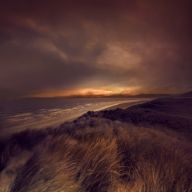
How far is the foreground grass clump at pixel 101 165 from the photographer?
2781 mm

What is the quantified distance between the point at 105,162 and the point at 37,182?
93 cm

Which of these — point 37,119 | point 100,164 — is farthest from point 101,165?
point 37,119

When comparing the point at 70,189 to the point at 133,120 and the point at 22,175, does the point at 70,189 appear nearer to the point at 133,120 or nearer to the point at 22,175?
the point at 22,175

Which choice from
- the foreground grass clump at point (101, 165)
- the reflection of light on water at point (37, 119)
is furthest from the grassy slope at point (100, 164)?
the reflection of light on water at point (37, 119)

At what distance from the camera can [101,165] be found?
3100 millimetres

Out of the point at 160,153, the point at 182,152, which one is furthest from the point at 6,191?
the point at 182,152

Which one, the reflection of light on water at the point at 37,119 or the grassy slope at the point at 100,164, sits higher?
the reflection of light on water at the point at 37,119

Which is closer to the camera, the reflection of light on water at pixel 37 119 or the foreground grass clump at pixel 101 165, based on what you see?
the foreground grass clump at pixel 101 165

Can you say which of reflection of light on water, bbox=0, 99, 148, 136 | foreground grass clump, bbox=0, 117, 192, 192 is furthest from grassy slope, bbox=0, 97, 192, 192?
reflection of light on water, bbox=0, 99, 148, 136

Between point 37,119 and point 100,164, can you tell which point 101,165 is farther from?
point 37,119

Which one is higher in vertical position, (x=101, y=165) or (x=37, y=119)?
(x=37, y=119)

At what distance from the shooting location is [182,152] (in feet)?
11.7

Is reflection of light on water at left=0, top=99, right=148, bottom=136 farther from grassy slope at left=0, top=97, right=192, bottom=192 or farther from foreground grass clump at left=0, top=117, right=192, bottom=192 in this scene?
foreground grass clump at left=0, top=117, right=192, bottom=192

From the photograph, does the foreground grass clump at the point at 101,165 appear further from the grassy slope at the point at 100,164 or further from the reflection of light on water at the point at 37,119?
the reflection of light on water at the point at 37,119
